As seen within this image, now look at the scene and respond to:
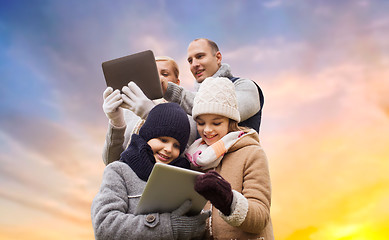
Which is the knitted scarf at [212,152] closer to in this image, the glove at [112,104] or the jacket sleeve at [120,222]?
the jacket sleeve at [120,222]

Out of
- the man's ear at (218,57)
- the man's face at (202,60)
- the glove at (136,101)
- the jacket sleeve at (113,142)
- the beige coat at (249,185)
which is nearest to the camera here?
the beige coat at (249,185)

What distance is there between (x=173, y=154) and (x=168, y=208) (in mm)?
372

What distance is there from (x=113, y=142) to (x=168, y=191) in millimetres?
1141

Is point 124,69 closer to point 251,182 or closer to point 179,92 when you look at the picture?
point 179,92

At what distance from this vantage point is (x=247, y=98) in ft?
10.5

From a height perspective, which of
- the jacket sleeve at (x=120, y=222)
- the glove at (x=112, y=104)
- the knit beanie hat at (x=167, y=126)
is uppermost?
the glove at (x=112, y=104)

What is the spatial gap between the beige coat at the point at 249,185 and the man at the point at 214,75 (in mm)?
704

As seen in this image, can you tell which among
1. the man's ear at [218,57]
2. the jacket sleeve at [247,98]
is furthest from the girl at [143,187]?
the man's ear at [218,57]

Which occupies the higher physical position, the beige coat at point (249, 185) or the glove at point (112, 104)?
the glove at point (112, 104)

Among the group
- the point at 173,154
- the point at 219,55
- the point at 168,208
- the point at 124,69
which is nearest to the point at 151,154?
the point at 173,154

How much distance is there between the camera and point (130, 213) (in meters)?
2.23

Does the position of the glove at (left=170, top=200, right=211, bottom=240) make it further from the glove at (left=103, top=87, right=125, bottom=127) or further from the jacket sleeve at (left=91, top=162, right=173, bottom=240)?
the glove at (left=103, top=87, right=125, bottom=127)

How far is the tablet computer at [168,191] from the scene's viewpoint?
198 centimetres

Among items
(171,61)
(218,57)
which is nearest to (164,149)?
(171,61)
